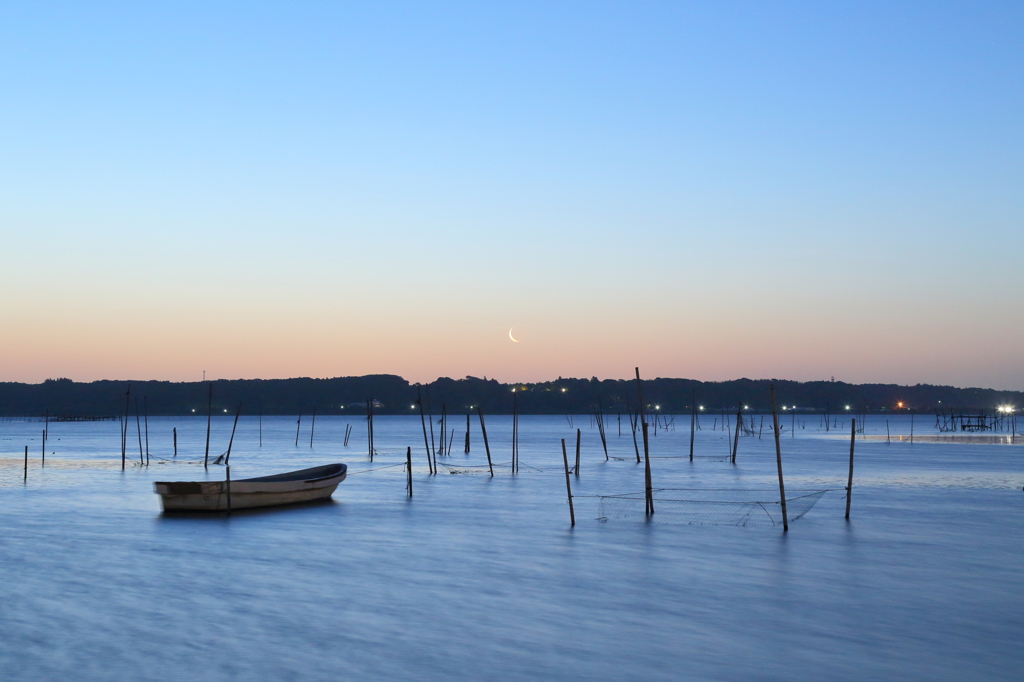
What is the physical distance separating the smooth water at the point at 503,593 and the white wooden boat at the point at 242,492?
2.03 ft

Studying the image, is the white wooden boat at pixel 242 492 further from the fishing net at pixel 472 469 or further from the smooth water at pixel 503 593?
the fishing net at pixel 472 469

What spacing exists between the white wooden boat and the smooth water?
0.62m

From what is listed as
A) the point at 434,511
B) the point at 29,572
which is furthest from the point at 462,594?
the point at 434,511

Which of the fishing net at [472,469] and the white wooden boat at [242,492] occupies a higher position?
the white wooden boat at [242,492]

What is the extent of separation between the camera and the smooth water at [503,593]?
11469 mm

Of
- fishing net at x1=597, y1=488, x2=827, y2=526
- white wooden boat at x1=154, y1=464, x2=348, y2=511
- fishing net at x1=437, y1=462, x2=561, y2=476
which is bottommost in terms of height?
fishing net at x1=437, y1=462, x2=561, y2=476

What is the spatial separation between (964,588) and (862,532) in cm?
715

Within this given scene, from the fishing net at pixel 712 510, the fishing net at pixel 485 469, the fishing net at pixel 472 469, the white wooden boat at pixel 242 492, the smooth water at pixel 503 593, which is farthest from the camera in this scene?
the fishing net at pixel 485 469

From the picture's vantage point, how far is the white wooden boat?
27469mm

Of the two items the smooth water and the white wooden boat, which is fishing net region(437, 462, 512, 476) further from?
the white wooden boat

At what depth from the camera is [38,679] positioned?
10531 mm

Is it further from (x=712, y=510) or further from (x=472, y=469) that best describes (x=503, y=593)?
(x=472, y=469)

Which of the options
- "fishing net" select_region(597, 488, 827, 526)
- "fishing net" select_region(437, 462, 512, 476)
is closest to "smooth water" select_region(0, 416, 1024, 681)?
"fishing net" select_region(597, 488, 827, 526)

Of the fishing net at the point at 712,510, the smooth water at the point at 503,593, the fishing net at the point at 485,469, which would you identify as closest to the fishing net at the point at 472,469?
the fishing net at the point at 485,469
